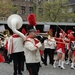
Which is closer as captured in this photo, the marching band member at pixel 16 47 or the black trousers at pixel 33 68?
the black trousers at pixel 33 68

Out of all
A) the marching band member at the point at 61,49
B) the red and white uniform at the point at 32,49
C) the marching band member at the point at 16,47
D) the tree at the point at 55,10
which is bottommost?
the tree at the point at 55,10

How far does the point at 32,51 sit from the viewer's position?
291 inches

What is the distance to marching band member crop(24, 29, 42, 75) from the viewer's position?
23.8ft

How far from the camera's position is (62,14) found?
37.5 meters

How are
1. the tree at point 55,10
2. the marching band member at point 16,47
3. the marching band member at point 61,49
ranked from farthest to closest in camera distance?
the tree at point 55,10 < the marching band member at point 61,49 < the marching band member at point 16,47

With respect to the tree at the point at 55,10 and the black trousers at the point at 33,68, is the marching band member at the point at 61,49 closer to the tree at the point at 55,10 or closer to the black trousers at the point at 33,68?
the black trousers at the point at 33,68

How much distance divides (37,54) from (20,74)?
272cm

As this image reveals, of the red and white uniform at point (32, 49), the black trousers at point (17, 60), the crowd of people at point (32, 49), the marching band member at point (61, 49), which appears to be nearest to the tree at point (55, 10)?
the crowd of people at point (32, 49)

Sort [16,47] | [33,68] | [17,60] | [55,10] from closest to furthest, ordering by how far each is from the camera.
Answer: [33,68] → [16,47] → [17,60] → [55,10]

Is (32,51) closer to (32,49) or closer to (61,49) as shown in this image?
(32,49)

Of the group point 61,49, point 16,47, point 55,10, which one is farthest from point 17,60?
point 55,10

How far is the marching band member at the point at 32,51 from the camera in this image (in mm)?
7258

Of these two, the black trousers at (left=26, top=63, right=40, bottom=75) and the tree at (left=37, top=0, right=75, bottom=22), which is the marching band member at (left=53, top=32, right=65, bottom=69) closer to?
the black trousers at (left=26, top=63, right=40, bottom=75)

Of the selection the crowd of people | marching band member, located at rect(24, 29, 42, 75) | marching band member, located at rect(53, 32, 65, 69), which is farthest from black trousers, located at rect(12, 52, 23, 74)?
marching band member, located at rect(53, 32, 65, 69)
